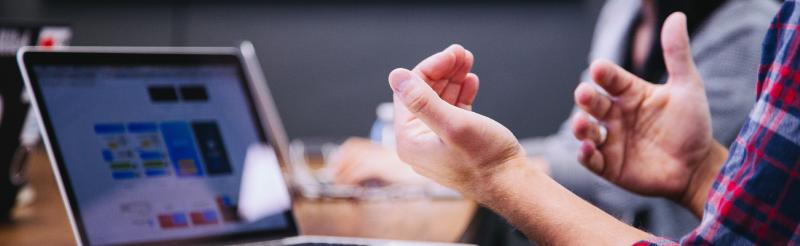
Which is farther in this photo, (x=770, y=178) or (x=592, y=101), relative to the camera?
(x=592, y=101)

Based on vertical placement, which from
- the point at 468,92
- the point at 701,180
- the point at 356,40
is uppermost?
the point at 356,40

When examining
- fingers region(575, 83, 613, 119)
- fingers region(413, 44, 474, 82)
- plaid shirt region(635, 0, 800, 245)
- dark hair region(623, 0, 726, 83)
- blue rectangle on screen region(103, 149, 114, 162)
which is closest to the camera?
plaid shirt region(635, 0, 800, 245)

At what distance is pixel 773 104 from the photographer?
73cm

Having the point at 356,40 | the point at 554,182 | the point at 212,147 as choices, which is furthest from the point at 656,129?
the point at 356,40

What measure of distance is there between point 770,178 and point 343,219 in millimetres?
713

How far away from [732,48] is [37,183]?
1.31 m

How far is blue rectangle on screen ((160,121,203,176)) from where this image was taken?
976 millimetres

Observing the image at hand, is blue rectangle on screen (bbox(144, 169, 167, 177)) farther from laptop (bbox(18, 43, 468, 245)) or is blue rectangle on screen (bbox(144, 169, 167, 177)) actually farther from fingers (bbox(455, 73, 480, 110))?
fingers (bbox(455, 73, 480, 110))

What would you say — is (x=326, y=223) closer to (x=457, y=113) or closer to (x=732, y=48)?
(x=457, y=113)

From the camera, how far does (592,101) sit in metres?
1.08

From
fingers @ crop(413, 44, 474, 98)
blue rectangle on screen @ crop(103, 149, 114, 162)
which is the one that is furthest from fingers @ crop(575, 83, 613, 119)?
blue rectangle on screen @ crop(103, 149, 114, 162)

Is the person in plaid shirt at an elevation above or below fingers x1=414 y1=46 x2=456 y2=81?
below

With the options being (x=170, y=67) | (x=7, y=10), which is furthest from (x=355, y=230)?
(x=7, y=10)

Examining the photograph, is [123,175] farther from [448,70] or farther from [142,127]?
[448,70]
